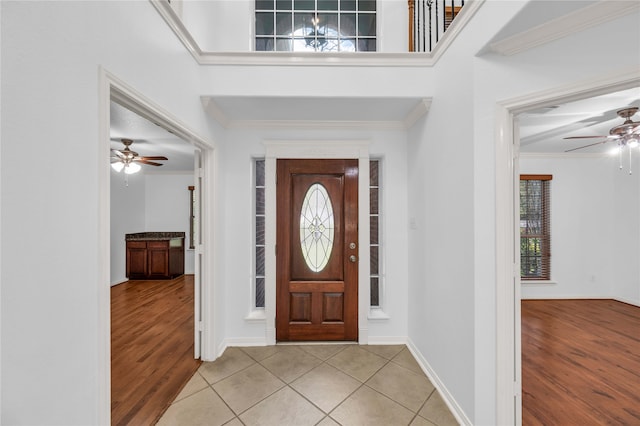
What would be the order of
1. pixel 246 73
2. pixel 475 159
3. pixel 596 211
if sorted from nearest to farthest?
pixel 475 159
pixel 246 73
pixel 596 211

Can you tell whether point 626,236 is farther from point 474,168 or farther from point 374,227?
point 474,168

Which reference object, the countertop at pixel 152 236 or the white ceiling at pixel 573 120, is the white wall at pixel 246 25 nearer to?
the white ceiling at pixel 573 120

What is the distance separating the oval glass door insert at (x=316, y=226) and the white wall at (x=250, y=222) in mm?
580

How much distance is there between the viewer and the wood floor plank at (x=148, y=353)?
6.19ft

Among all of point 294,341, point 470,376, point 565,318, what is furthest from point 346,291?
point 565,318

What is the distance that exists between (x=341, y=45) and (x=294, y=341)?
10.8ft

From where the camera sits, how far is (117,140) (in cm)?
362

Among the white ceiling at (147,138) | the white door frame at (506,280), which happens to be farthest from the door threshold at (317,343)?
the white ceiling at (147,138)

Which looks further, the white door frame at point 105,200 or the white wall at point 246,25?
the white wall at point 246,25

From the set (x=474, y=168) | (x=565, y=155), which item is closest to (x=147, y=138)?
(x=474, y=168)

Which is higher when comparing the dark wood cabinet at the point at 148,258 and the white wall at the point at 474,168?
the white wall at the point at 474,168

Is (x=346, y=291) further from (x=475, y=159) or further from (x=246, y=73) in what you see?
(x=246, y=73)

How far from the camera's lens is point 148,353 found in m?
2.59

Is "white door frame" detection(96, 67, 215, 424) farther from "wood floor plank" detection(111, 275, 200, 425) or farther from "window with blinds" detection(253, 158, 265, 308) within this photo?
"window with blinds" detection(253, 158, 265, 308)
